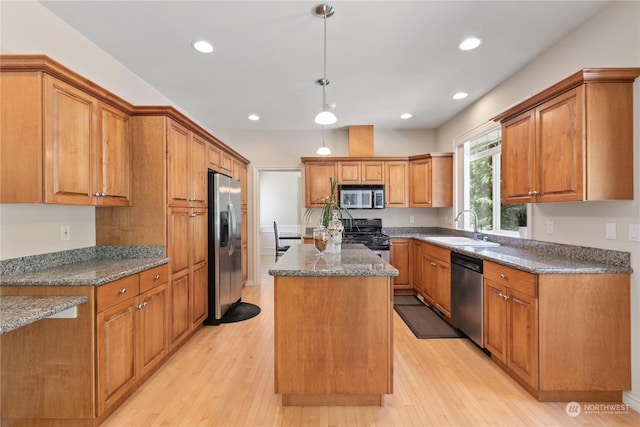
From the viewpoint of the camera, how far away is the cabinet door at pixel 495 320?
2377 mm

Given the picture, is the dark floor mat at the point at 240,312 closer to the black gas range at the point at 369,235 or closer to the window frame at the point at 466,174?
the black gas range at the point at 369,235

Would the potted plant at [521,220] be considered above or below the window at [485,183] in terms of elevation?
below

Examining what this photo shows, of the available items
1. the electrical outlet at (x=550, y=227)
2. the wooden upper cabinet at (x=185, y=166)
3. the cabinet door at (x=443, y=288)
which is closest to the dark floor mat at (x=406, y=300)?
the cabinet door at (x=443, y=288)

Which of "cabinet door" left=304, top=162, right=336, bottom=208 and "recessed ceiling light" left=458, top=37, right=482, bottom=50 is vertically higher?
"recessed ceiling light" left=458, top=37, right=482, bottom=50

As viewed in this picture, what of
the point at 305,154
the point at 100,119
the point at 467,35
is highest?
the point at 467,35

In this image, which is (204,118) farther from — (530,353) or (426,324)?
(530,353)

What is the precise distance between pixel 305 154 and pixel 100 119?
336cm

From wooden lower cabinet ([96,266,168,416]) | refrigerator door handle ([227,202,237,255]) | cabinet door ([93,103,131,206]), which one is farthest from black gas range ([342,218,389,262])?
cabinet door ([93,103,131,206])

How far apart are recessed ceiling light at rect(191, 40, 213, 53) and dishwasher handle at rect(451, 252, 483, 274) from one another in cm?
316

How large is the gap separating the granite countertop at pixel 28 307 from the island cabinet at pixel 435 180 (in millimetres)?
4451

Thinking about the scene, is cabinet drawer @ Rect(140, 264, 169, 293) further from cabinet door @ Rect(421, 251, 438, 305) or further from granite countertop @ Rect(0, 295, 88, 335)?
cabinet door @ Rect(421, 251, 438, 305)

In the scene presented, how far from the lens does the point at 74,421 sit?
1.79 metres

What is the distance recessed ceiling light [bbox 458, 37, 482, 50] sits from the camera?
8.27 feet

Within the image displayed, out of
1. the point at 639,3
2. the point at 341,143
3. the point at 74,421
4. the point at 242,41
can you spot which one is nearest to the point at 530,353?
the point at 639,3
